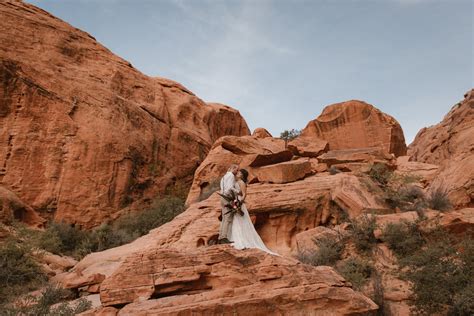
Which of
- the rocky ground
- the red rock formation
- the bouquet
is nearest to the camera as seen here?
the rocky ground

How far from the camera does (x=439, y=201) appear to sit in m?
13.8

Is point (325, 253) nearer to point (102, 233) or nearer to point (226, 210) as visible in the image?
point (226, 210)

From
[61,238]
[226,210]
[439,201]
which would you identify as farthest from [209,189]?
[226,210]

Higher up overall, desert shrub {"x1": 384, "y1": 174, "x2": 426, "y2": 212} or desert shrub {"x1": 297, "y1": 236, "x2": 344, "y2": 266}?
desert shrub {"x1": 384, "y1": 174, "x2": 426, "y2": 212}

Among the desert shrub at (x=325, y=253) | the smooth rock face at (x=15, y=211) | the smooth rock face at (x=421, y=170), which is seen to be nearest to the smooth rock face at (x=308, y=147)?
the smooth rock face at (x=421, y=170)

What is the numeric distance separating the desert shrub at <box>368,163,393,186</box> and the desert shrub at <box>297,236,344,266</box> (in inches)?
209

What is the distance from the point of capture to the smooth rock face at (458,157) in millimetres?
14250

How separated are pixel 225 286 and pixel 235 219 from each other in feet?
5.67

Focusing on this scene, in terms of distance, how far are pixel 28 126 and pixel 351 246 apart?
15.0m

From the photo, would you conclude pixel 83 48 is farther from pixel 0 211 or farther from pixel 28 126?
pixel 0 211

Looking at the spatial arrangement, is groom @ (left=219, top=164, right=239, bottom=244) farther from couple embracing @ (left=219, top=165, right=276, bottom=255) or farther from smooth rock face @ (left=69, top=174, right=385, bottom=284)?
smooth rock face @ (left=69, top=174, right=385, bottom=284)

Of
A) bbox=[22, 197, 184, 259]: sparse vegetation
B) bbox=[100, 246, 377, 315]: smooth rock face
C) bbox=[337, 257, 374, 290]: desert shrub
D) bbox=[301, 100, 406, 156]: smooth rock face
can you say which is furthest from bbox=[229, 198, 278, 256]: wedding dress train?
bbox=[301, 100, 406, 156]: smooth rock face

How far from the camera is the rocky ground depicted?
7914 millimetres

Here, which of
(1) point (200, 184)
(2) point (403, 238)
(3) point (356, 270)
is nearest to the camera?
(3) point (356, 270)
